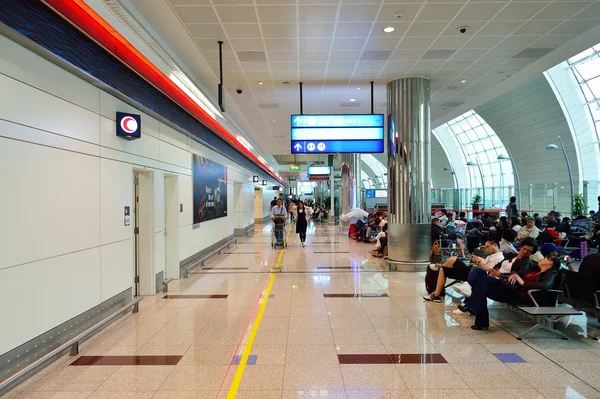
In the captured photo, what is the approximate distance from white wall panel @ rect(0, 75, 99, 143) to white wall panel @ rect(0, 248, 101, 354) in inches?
52.0

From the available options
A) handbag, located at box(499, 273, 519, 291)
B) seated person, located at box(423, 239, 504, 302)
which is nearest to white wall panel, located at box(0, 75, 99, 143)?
seated person, located at box(423, 239, 504, 302)

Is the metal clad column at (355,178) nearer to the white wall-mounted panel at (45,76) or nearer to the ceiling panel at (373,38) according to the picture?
the ceiling panel at (373,38)

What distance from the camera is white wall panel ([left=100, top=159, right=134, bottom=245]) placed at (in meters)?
5.33

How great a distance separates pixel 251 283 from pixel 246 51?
4352mm

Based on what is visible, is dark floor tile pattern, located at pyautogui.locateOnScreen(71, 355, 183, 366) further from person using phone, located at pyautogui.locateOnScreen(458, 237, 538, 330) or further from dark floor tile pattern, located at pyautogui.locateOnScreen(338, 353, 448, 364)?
person using phone, located at pyautogui.locateOnScreen(458, 237, 538, 330)

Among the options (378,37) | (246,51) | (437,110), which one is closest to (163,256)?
(246,51)

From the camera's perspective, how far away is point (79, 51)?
4.48 meters

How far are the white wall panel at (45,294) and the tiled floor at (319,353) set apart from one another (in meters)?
0.44

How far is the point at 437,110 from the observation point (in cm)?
1311

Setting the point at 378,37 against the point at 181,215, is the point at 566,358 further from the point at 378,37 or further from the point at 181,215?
the point at 181,215

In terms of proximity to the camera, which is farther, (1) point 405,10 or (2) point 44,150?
(1) point 405,10

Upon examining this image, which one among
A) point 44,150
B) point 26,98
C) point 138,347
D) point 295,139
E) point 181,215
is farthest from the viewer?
point 295,139

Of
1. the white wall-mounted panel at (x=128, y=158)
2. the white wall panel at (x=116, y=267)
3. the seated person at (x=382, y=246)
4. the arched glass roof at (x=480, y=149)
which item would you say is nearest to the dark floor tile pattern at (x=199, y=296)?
the white wall panel at (x=116, y=267)

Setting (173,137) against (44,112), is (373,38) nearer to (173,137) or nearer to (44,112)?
(173,137)
